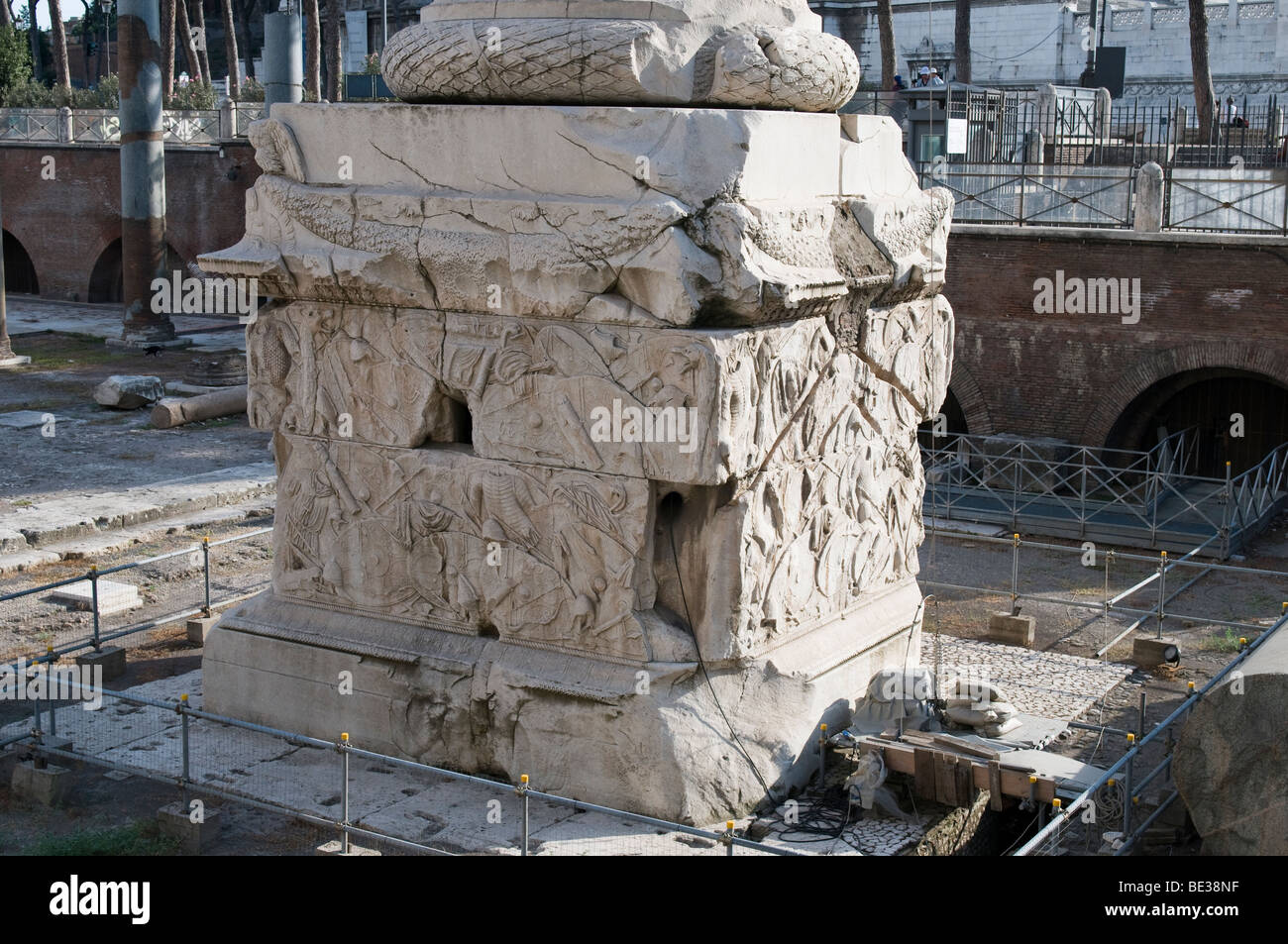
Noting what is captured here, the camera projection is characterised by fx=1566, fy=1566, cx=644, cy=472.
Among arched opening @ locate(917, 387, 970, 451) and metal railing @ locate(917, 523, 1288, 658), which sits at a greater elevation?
arched opening @ locate(917, 387, 970, 451)

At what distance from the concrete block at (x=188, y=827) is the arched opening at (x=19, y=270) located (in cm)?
2647

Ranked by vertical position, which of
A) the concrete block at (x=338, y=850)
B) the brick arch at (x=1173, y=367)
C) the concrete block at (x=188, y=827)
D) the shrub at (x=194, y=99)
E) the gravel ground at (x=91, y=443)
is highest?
the shrub at (x=194, y=99)

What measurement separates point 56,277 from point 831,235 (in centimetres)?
2559

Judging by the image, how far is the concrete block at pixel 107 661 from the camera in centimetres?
1044

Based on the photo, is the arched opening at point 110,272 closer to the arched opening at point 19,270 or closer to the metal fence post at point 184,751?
the arched opening at point 19,270

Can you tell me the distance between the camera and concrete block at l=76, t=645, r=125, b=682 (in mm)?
10438

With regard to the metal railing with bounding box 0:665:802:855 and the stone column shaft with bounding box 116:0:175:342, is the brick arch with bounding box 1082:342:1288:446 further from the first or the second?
the stone column shaft with bounding box 116:0:175:342

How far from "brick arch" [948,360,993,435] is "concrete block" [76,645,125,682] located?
1090cm

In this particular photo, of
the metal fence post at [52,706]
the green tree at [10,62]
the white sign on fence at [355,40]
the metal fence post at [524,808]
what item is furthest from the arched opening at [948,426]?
the white sign on fence at [355,40]

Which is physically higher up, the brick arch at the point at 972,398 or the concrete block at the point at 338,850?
the brick arch at the point at 972,398

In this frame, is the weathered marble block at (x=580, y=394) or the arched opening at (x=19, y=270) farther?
the arched opening at (x=19, y=270)

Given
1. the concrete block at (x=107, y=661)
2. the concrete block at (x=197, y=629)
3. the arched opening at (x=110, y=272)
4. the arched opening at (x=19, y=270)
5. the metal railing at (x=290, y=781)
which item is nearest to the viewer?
the metal railing at (x=290, y=781)

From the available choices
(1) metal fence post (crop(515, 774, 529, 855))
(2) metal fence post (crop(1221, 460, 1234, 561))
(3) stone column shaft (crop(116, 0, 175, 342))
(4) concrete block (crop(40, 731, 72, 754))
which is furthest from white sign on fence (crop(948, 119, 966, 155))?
(1) metal fence post (crop(515, 774, 529, 855))

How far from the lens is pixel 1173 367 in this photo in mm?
17328
